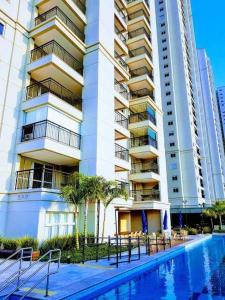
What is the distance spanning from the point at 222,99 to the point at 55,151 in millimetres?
123319

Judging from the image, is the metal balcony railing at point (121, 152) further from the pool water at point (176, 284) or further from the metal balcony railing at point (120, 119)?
the pool water at point (176, 284)

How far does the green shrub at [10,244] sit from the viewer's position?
1279 cm

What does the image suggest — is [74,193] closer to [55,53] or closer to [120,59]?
[55,53]

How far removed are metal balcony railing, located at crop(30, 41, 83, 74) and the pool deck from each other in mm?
15657

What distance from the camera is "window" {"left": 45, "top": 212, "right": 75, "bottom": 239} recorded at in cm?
1490

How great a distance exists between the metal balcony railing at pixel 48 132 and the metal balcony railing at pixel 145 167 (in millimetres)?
11922

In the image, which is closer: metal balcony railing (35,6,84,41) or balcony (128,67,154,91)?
metal balcony railing (35,6,84,41)

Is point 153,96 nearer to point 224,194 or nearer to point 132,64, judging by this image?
point 132,64

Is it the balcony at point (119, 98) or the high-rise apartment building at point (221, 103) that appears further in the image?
the high-rise apartment building at point (221, 103)

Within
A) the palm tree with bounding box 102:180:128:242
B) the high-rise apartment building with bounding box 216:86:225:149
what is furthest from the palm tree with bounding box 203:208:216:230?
the high-rise apartment building with bounding box 216:86:225:149

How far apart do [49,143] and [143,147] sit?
13.2 meters

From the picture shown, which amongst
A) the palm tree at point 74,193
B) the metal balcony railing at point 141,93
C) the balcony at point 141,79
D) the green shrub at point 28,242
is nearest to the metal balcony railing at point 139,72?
the balcony at point 141,79

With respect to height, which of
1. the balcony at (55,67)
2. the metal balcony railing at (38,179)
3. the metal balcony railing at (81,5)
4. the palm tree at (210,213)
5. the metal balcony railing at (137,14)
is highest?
the metal balcony railing at (137,14)

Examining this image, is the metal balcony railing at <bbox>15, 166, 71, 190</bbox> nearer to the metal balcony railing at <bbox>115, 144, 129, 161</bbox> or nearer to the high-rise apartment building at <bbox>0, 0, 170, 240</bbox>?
the high-rise apartment building at <bbox>0, 0, 170, 240</bbox>
